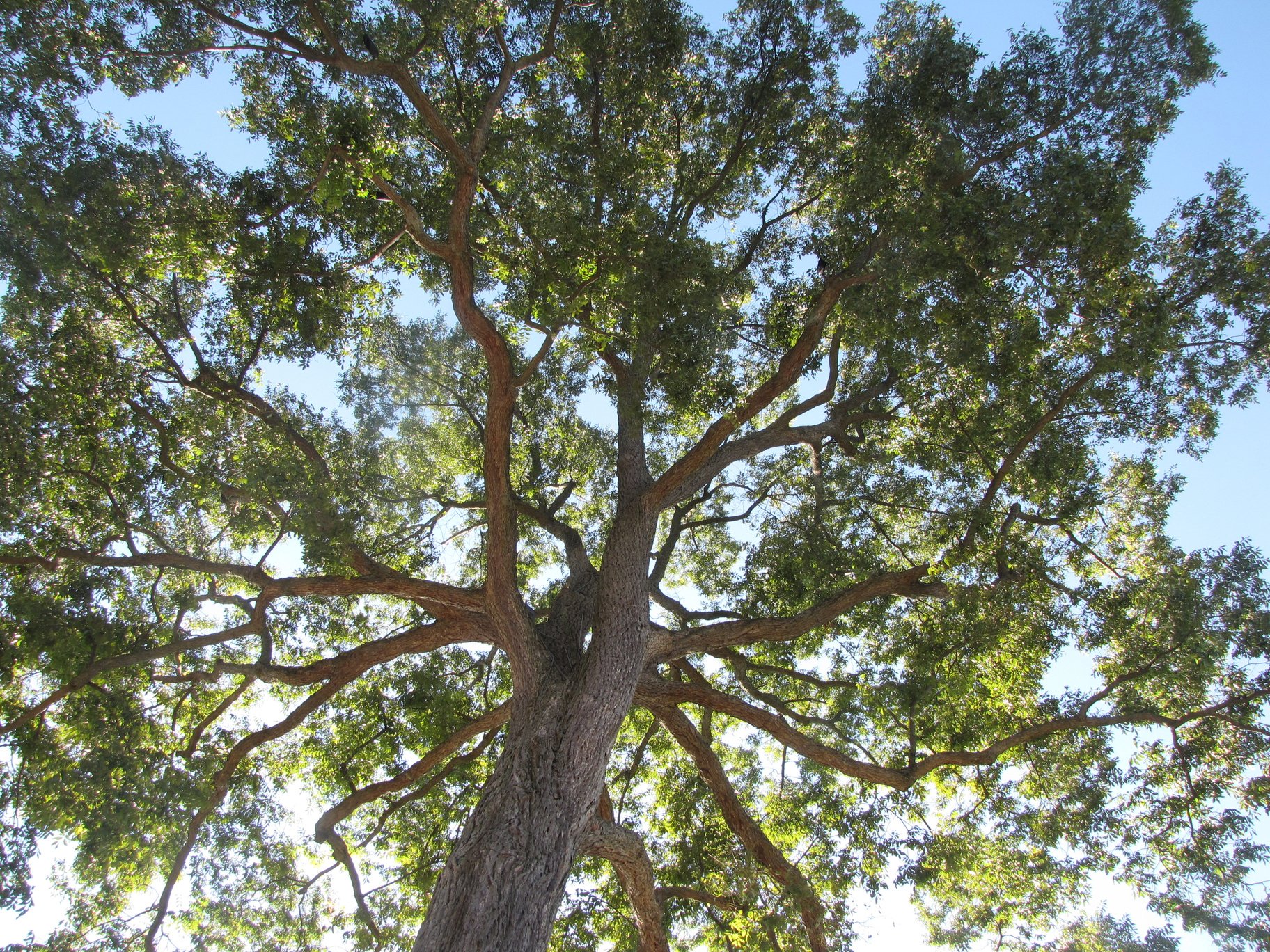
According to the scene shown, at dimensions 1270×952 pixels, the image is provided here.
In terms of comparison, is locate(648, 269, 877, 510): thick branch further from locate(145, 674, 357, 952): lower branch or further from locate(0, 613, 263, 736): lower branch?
locate(0, 613, 263, 736): lower branch

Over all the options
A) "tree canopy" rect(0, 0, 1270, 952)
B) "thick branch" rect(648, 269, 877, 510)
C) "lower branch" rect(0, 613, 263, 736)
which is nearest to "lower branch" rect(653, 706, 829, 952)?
"tree canopy" rect(0, 0, 1270, 952)

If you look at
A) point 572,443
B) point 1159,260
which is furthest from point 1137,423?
point 572,443

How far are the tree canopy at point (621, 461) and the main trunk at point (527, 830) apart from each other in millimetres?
48

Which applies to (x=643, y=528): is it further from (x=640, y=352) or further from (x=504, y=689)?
(x=504, y=689)

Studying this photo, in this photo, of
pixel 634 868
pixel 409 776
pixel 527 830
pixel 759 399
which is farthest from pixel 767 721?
pixel 409 776

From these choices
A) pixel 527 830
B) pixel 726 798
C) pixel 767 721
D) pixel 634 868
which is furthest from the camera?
pixel 726 798

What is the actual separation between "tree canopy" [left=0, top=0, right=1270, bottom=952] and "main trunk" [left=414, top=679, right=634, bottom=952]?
48mm

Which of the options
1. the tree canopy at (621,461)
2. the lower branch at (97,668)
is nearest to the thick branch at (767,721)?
the tree canopy at (621,461)

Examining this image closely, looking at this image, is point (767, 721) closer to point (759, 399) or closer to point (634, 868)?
point (634, 868)

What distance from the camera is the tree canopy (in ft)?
20.6

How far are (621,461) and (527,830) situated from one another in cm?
429

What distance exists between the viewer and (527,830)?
4789mm

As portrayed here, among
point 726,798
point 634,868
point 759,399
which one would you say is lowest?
point 634,868

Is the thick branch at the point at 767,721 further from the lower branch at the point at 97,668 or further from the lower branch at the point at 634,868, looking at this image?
the lower branch at the point at 97,668
